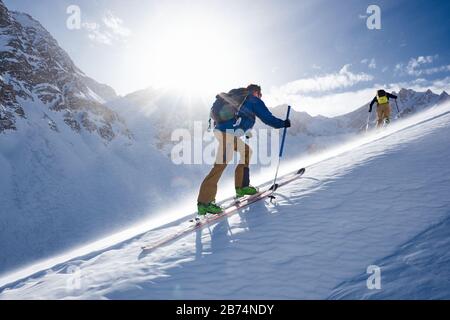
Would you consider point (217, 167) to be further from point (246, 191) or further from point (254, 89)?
point (254, 89)

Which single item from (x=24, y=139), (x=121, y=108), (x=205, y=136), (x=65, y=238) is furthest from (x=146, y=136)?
(x=65, y=238)

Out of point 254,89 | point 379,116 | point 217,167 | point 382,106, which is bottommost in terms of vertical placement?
point 217,167

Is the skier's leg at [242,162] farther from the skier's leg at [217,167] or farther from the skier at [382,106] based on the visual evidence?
the skier at [382,106]

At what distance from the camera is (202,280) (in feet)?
14.3

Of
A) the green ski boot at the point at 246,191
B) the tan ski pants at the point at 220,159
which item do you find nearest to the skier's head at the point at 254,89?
the tan ski pants at the point at 220,159

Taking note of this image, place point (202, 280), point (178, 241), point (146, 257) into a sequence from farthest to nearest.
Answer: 1. point (178, 241)
2. point (146, 257)
3. point (202, 280)

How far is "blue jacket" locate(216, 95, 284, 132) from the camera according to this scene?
22.8 feet

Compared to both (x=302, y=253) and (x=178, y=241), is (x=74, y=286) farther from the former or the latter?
(x=302, y=253)

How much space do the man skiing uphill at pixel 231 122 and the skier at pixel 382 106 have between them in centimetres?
1319

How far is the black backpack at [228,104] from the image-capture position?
22.9ft

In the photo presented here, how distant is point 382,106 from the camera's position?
18.2 meters

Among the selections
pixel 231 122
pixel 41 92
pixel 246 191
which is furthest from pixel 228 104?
pixel 41 92

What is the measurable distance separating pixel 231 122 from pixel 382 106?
14193 millimetres

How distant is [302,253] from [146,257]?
99.6 inches
